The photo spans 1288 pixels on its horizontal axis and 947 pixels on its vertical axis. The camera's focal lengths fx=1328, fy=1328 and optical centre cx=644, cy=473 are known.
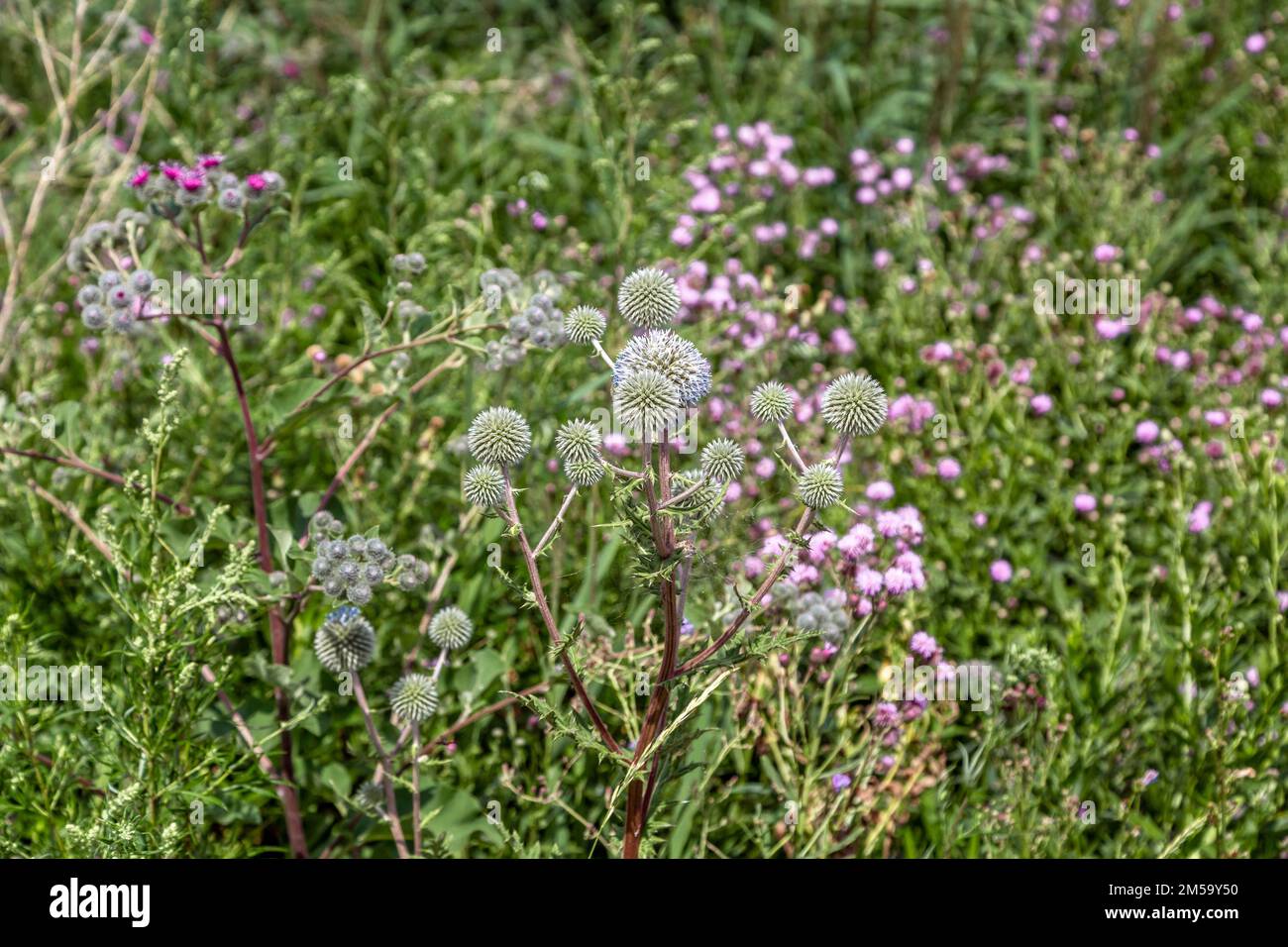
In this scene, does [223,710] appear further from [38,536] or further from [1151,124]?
[1151,124]

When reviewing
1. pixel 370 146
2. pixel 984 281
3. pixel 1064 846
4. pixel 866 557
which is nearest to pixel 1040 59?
pixel 984 281

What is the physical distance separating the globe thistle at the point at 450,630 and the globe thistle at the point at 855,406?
3.47 feet

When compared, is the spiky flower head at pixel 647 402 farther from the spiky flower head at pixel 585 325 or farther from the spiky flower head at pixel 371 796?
the spiky flower head at pixel 371 796

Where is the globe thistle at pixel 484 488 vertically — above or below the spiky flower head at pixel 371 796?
above

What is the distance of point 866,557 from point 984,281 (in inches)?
87.2

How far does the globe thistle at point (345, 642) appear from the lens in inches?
119

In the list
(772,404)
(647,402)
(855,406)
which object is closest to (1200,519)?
(855,406)

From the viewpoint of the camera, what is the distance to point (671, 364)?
96.3 inches

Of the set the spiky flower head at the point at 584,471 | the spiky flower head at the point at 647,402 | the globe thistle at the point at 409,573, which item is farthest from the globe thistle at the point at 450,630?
the spiky flower head at the point at 647,402

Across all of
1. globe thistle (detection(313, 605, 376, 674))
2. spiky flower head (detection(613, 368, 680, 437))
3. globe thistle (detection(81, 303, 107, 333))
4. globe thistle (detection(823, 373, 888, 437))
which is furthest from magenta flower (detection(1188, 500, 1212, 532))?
globe thistle (detection(81, 303, 107, 333))

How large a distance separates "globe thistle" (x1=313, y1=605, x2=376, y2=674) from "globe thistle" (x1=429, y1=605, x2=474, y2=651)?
15 cm

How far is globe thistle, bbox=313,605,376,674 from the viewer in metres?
3.02

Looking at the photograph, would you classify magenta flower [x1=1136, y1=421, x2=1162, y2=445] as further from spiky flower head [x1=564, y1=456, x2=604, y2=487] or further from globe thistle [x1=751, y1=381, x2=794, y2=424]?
spiky flower head [x1=564, y1=456, x2=604, y2=487]

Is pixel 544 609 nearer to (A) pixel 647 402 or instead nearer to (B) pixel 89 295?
(A) pixel 647 402
